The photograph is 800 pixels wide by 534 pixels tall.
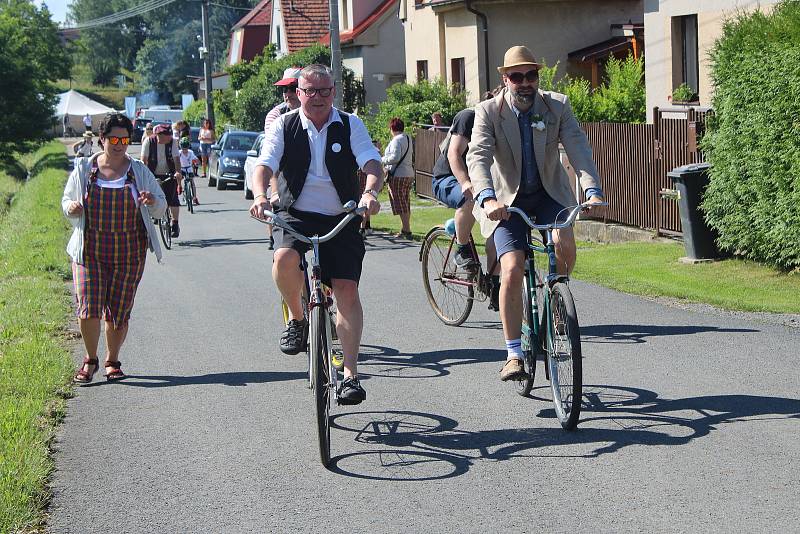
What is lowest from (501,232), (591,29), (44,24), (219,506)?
(219,506)

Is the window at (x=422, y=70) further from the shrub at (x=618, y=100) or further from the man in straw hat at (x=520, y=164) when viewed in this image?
the man in straw hat at (x=520, y=164)

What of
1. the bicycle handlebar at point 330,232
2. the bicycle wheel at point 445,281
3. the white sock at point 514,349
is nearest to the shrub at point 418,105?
the bicycle wheel at point 445,281

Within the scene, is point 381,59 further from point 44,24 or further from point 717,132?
point 44,24

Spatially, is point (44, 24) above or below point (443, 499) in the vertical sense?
above

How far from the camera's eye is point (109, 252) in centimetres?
838

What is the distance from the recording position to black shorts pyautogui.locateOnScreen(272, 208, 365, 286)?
661 centimetres

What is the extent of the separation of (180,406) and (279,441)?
4.09 ft

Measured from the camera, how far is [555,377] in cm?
666

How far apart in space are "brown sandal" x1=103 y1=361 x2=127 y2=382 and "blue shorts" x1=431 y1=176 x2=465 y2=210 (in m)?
2.78

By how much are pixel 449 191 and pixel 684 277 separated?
13.6 feet

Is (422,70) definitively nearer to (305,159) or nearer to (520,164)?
(520,164)

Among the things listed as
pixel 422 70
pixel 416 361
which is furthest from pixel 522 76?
pixel 422 70

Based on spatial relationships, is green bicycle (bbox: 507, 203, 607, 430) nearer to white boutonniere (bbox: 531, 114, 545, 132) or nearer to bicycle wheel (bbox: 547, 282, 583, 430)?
Result: bicycle wheel (bbox: 547, 282, 583, 430)

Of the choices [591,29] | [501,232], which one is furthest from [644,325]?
[591,29]
